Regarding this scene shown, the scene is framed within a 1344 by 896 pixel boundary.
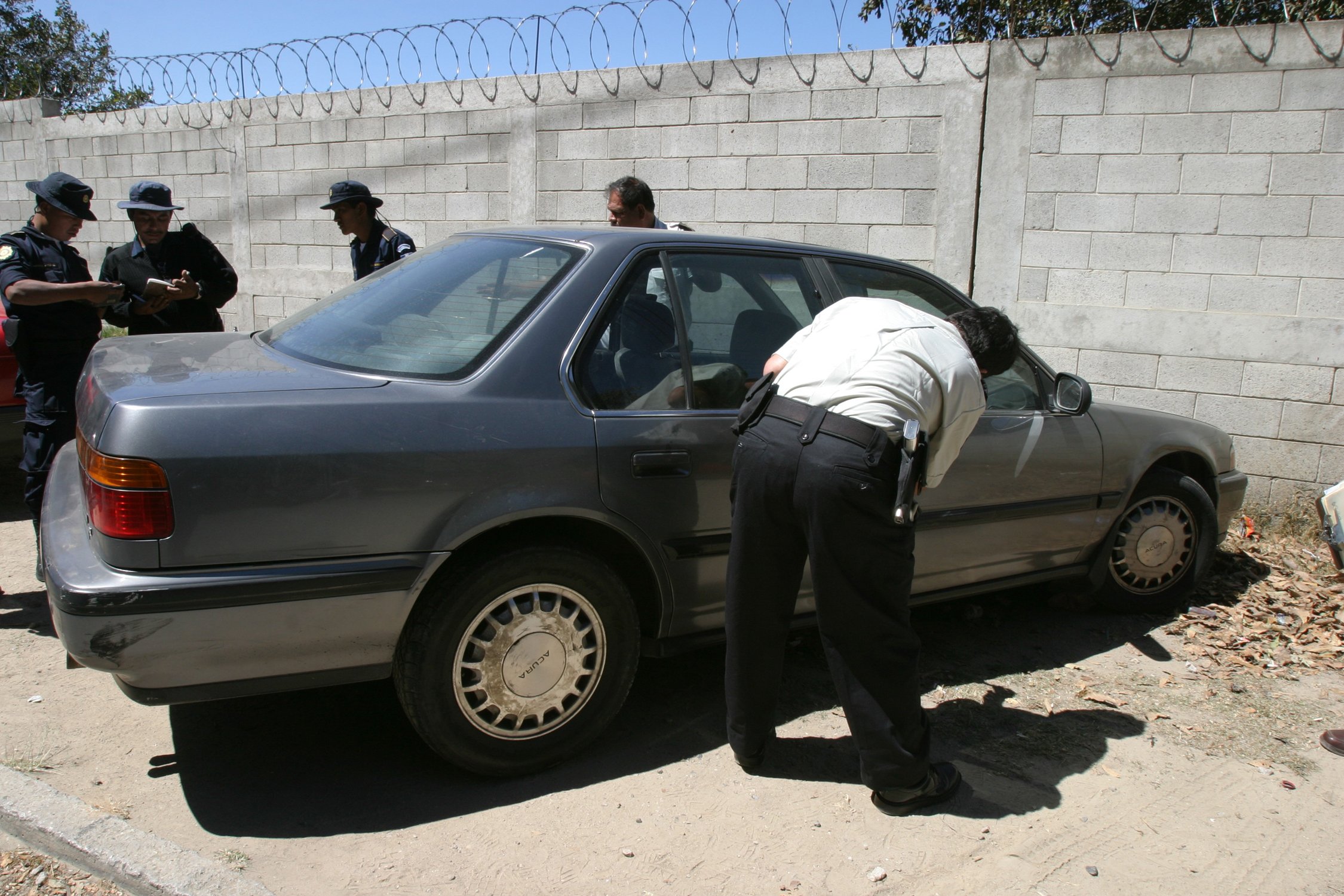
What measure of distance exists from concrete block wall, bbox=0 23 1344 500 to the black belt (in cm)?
430

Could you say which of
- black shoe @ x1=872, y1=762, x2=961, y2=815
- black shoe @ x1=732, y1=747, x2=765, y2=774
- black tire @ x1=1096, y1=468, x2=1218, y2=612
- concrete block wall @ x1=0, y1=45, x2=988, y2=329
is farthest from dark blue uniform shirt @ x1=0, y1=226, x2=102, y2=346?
black tire @ x1=1096, y1=468, x2=1218, y2=612

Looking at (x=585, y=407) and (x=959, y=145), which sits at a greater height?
(x=959, y=145)

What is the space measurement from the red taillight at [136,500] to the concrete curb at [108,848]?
2.78 feet

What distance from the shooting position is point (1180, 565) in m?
4.80

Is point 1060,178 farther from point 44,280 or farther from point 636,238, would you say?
point 44,280

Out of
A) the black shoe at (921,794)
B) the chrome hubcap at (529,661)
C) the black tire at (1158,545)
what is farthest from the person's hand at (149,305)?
the black tire at (1158,545)

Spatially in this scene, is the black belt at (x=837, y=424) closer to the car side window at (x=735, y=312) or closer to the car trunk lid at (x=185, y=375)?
the car side window at (x=735, y=312)

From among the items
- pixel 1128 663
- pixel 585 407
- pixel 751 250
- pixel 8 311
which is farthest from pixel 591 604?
pixel 8 311

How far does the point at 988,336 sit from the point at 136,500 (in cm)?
241

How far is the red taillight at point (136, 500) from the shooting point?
2457 mm

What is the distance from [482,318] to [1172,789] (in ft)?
8.94

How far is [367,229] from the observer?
17.3 ft

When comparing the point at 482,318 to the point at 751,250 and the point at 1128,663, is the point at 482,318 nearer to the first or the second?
the point at 751,250

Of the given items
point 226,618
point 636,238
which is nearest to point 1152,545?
point 636,238
